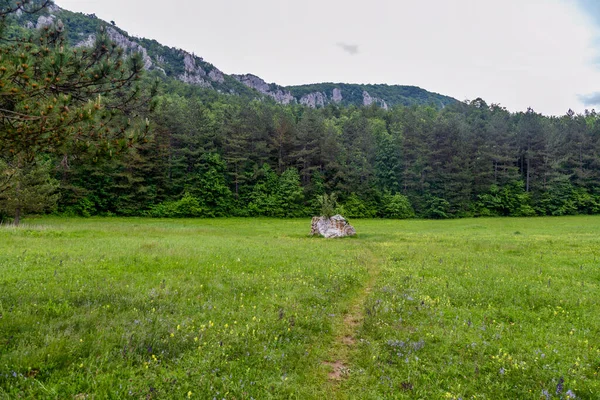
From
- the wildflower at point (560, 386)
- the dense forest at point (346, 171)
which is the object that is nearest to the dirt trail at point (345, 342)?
the wildflower at point (560, 386)

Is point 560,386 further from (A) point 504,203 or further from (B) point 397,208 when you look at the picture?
(A) point 504,203

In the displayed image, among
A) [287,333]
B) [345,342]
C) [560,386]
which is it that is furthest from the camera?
[345,342]

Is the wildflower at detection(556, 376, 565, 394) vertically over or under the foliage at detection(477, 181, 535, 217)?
under

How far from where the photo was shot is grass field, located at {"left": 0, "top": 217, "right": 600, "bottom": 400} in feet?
16.5

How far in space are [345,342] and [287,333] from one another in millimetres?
1355

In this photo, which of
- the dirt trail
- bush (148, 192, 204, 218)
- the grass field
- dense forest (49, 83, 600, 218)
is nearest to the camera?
the grass field

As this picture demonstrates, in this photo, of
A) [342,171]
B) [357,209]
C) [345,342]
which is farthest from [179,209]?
[345,342]

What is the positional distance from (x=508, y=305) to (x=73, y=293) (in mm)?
12327

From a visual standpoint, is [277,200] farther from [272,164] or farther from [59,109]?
[59,109]

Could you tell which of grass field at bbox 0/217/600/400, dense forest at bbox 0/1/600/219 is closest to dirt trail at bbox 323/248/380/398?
grass field at bbox 0/217/600/400

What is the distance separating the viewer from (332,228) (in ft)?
104

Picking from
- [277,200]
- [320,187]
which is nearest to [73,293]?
[277,200]

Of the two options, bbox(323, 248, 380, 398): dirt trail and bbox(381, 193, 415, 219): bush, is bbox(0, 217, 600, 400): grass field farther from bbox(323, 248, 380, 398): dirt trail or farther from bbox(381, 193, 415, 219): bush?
bbox(381, 193, 415, 219): bush

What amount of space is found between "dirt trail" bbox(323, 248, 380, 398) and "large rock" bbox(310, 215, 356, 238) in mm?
19652
